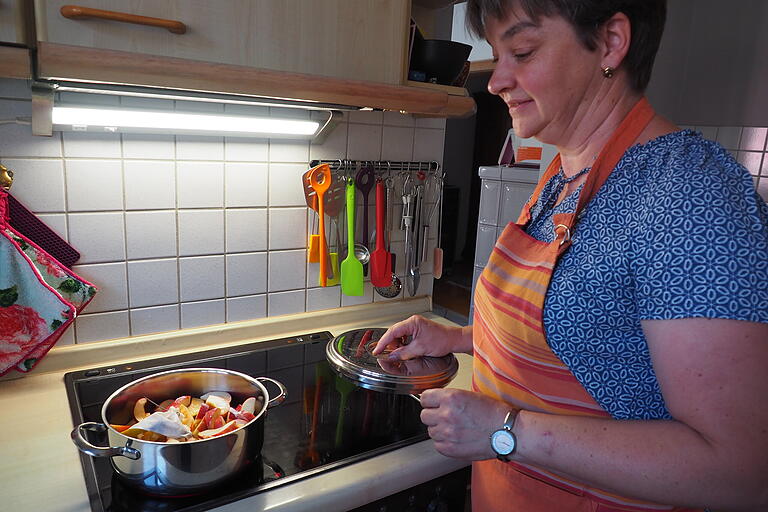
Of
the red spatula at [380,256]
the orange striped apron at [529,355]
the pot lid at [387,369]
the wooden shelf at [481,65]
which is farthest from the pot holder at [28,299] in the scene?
the wooden shelf at [481,65]

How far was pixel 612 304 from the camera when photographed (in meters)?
0.66

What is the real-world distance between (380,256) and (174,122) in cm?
59

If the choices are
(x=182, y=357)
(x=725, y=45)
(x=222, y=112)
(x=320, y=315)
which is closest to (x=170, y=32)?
(x=222, y=112)

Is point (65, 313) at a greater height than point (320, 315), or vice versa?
point (65, 313)

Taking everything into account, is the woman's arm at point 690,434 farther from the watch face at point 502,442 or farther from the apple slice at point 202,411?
the apple slice at point 202,411

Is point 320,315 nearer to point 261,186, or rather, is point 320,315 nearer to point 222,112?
point 261,186

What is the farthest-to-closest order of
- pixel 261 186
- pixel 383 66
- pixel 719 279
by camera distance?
pixel 261 186 → pixel 383 66 → pixel 719 279

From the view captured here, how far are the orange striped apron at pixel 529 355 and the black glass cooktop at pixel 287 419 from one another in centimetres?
19

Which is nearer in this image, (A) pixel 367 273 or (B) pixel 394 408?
(B) pixel 394 408

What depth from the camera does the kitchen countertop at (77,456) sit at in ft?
2.60

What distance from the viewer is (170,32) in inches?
33.0

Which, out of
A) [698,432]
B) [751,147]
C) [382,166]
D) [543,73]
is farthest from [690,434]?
[751,147]

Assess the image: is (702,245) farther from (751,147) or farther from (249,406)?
(751,147)

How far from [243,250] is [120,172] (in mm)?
318
